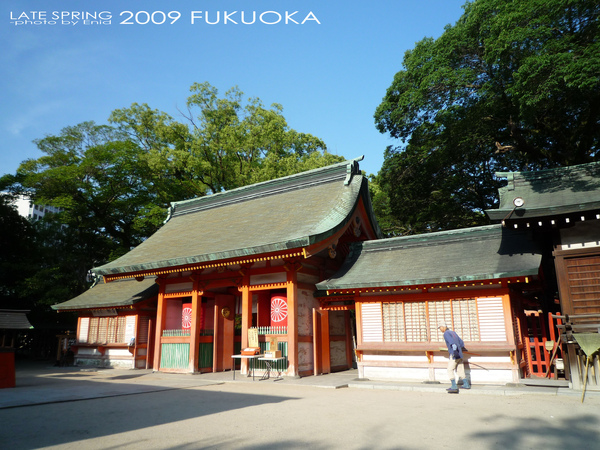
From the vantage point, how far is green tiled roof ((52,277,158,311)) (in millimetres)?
19609

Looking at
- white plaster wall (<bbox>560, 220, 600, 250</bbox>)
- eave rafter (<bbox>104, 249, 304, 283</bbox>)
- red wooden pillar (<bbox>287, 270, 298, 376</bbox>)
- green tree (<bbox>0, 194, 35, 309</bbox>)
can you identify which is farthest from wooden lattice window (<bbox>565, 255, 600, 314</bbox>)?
green tree (<bbox>0, 194, 35, 309</bbox>)

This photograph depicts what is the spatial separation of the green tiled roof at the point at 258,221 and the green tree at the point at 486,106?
707cm

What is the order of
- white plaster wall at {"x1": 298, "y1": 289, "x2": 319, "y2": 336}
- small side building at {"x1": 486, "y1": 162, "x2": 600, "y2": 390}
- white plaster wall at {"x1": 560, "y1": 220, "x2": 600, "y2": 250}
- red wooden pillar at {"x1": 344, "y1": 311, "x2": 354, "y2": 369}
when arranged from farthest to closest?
red wooden pillar at {"x1": 344, "y1": 311, "x2": 354, "y2": 369} → white plaster wall at {"x1": 298, "y1": 289, "x2": 319, "y2": 336} → white plaster wall at {"x1": 560, "y1": 220, "x2": 600, "y2": 250} → small side building at {"x1": 486, "y1": 162, "x2": 600, "y2": 390}

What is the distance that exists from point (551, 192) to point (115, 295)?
63.6 ft

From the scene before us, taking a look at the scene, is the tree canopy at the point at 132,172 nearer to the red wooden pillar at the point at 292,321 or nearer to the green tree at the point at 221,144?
the green tree at the point at 221,144

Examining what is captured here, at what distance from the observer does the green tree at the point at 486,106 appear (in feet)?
49.7

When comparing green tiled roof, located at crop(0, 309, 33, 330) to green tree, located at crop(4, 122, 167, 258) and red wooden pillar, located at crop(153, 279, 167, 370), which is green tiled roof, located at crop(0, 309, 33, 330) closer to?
red wooden pillar, located at crop(153, 279, 167, 370)

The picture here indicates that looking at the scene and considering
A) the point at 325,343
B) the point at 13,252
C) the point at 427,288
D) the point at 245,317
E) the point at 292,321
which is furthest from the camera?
the point at 13,252

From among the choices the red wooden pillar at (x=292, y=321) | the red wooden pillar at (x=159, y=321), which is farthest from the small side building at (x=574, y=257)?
the red wooden pillar at (x=159, y=321)

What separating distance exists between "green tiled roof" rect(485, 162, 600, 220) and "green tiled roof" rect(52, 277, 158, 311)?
15.4 metres

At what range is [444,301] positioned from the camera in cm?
1244

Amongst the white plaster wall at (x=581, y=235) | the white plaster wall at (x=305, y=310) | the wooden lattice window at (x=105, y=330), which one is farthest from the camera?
the wooden lattice window at (x=105, y=330)

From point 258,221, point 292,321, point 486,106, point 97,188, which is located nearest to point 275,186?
point 258,221

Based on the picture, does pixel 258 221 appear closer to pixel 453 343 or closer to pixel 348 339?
pixel 348 339
